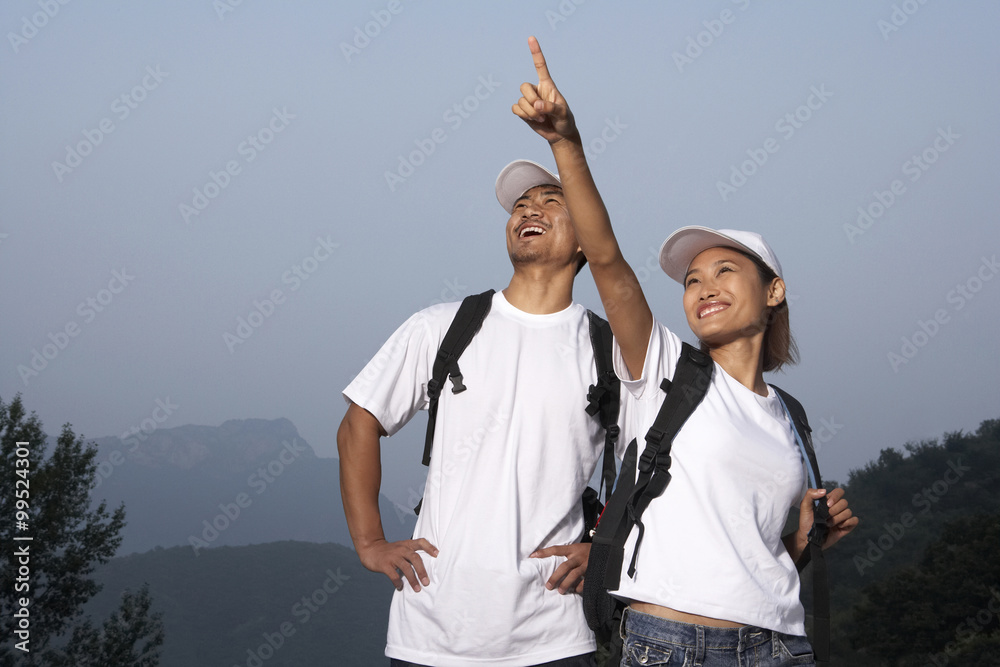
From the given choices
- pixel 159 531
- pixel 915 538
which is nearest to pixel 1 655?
pixel 915 538

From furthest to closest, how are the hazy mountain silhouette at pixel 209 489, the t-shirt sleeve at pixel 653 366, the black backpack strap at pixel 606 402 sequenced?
the hazy mountain silhouette at pixel 209 489 < the black backpack strap at pixel 606 402 < the t-shirt sleeve at pixel 653 366

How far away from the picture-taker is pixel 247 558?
8119 cm

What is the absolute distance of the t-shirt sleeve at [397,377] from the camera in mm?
3596

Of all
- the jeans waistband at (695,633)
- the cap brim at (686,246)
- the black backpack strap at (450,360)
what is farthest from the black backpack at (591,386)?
the jeans waistband at (695,633)

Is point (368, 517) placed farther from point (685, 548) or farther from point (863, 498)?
point (863, 498)

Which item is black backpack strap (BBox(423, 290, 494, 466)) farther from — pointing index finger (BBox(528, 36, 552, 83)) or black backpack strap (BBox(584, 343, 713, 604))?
pointing index finger (BBox(528, 36, 552, 83))

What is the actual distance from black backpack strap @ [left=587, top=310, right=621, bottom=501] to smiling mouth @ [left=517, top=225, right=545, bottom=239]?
0.55 meters

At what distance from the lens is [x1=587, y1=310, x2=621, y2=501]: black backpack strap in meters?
3.48

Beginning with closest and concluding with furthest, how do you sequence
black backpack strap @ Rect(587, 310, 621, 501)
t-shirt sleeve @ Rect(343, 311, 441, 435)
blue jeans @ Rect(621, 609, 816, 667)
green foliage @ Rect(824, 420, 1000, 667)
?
blue jeans @ Rect(621, 609, 816, 667), black backpack strap @ Rect(587, 310, 621, 501), t-shirt sleeve @ Rect(343, 311, 441, 435), green foliage @ Rect(824, 420, 1000, 667)

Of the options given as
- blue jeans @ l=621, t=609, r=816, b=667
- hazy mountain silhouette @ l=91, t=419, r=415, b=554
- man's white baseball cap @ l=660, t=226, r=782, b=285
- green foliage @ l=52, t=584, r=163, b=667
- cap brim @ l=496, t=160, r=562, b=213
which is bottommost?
green foliage @ l=52, t=584, r=163, b=667

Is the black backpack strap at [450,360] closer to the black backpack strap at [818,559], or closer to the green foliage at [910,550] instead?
the black backpack strap at [818,559]

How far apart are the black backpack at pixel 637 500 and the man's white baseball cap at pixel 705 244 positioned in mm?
451

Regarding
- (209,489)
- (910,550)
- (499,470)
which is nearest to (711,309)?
(499,470)

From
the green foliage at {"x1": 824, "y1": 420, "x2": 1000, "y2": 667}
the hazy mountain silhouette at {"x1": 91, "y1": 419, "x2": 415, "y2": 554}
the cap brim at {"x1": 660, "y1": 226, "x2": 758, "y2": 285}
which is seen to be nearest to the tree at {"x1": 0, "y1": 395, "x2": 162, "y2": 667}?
the green foliage at {"x1": 824, "y1": 420, "x2": 1000, "y2": 667}
